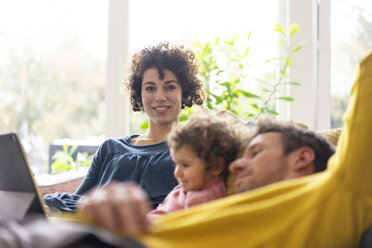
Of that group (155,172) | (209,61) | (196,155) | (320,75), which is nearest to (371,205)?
(196,155)

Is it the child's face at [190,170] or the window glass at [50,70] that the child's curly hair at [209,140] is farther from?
the window glass at [50,70]

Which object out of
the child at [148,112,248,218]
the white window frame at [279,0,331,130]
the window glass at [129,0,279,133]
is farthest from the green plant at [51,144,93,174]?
the child at [148,112,248,218]

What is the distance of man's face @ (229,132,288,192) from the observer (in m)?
1.06

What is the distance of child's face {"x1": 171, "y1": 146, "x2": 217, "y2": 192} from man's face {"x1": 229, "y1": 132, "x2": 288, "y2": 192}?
0.16 metres

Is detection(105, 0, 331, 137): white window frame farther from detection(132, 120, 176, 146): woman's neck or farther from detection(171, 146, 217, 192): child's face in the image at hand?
detection(171, 146, 217, 192): child's face

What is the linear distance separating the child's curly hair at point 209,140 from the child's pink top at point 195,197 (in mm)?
41

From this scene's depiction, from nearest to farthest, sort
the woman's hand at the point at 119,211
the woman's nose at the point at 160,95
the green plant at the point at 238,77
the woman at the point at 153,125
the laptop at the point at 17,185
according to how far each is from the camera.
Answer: the woman's hand at the point at 119,211 < the laptop at the point at 17,185 < the woman at the point at 153,125 < the woman's nose at the point at 160,95 < the green plant at the point at 238,77

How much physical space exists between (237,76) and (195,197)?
1.82m

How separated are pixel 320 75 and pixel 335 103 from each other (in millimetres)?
213

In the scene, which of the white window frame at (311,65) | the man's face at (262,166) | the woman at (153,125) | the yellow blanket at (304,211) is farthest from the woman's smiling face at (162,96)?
the white window frame at (311,65)

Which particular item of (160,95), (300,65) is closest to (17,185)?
(160,95)

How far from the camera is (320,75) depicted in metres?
2.91

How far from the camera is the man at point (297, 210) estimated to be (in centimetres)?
76

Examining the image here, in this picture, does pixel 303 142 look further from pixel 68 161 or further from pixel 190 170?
pixel 68 161
